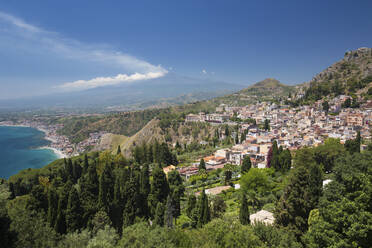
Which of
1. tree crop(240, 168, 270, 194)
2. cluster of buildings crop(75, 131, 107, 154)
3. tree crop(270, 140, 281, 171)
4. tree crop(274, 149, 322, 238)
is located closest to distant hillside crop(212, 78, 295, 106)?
cluster of buildings crop(75, 131, 107, 154)

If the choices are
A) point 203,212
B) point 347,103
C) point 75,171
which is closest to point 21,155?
point 75,171

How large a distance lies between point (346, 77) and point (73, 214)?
105 meters

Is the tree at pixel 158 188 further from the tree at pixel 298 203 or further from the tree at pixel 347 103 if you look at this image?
the tree at pixel 347 103

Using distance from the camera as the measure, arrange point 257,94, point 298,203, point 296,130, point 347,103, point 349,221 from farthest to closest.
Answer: point 257,94 → point 347,103 → point 296,130 → point 298,203 → point 349,221

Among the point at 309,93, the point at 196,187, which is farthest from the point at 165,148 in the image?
the point at 309,93

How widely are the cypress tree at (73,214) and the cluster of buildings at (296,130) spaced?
75.3ft

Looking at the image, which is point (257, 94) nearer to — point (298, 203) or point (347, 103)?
point (347, 103)

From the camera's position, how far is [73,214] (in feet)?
60.4

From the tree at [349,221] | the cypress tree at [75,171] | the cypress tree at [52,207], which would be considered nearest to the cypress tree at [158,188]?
the cypress tree at [52,207]

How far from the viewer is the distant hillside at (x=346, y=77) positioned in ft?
249

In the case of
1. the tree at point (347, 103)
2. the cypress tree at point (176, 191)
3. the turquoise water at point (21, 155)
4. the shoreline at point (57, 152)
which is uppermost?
the tree at point (347, 103)

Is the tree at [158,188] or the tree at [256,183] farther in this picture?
the tree at [256,183]

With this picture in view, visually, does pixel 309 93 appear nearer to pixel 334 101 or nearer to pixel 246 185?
pixel 334 101

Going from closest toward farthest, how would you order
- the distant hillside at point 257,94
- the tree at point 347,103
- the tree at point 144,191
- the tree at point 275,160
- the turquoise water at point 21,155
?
the tree at point 144,191 < the tree at point 275,160 < the tree at point 347,103 < the turquoise water at point 21,155 < the distant hillside at point 257,94
